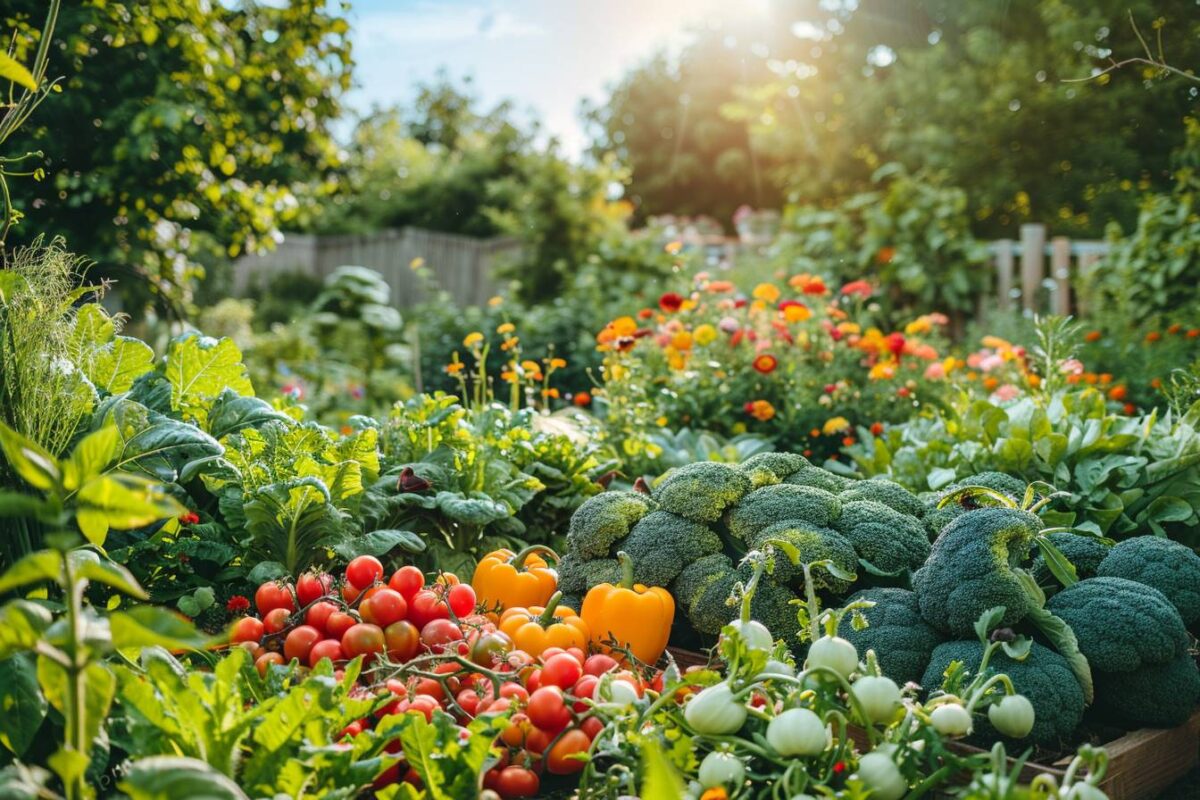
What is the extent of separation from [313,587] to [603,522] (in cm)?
85

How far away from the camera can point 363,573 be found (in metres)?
2.47

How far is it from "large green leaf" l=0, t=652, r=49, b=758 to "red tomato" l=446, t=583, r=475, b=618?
994 mm

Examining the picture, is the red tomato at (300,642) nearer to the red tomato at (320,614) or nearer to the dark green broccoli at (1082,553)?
the red tomato at (320,614)

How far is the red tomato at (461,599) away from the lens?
247 cm

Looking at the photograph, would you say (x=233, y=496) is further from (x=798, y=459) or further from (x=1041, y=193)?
(x=1041, y=193)

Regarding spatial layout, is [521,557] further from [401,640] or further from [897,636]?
[897,636]

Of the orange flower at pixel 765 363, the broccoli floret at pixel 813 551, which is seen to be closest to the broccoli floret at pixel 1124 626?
the broccoli floret at pixel 813 551

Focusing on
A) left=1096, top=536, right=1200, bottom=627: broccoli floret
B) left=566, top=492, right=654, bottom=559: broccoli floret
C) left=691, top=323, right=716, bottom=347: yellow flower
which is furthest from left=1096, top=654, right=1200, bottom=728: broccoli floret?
left=691, top=323, right=716, bottom=347: yellow flower

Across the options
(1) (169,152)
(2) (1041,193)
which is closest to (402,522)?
(1) (169,152)

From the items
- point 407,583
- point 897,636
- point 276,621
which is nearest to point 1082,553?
point 897,636

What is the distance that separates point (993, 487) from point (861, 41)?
13.3m

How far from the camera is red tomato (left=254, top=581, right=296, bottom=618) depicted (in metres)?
2.47

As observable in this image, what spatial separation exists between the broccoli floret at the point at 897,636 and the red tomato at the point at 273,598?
1418mm

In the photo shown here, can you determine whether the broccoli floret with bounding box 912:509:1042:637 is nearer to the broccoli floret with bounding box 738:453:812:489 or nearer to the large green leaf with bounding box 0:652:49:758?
the broccoli floret with bounding box 738:453:812:489
